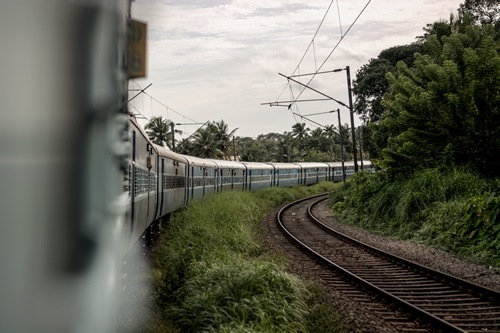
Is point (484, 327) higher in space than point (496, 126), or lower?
lower

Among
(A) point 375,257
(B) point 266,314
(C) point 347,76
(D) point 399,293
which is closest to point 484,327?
(D) point 399,293

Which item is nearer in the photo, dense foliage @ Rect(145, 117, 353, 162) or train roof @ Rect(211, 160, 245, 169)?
train roof @ Rect(211, 160, 245, 169)

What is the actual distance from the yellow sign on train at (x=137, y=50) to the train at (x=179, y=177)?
1391 mm

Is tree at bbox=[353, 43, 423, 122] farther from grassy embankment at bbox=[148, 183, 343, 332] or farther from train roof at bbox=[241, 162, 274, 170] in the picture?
grassy embankment at bbox=[148, 183, 343, 332]

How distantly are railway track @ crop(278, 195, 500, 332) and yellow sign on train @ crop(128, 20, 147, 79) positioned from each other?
15.7ft

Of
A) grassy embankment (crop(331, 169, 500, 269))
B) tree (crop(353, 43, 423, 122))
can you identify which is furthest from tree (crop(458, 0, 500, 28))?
grassy embankment (crop(331, 169, 500, 269))

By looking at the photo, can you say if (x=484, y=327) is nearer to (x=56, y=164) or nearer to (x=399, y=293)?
(x=399, y=293)

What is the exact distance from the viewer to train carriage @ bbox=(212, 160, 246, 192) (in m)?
27.2

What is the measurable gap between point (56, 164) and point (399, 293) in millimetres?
6870

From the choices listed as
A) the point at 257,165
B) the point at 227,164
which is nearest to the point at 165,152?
the point at 227,164

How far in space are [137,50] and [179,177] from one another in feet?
49.2

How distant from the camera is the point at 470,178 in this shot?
556 inches

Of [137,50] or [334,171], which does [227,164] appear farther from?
[137,50]

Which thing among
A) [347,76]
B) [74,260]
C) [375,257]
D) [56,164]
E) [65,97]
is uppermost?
[347,76]
